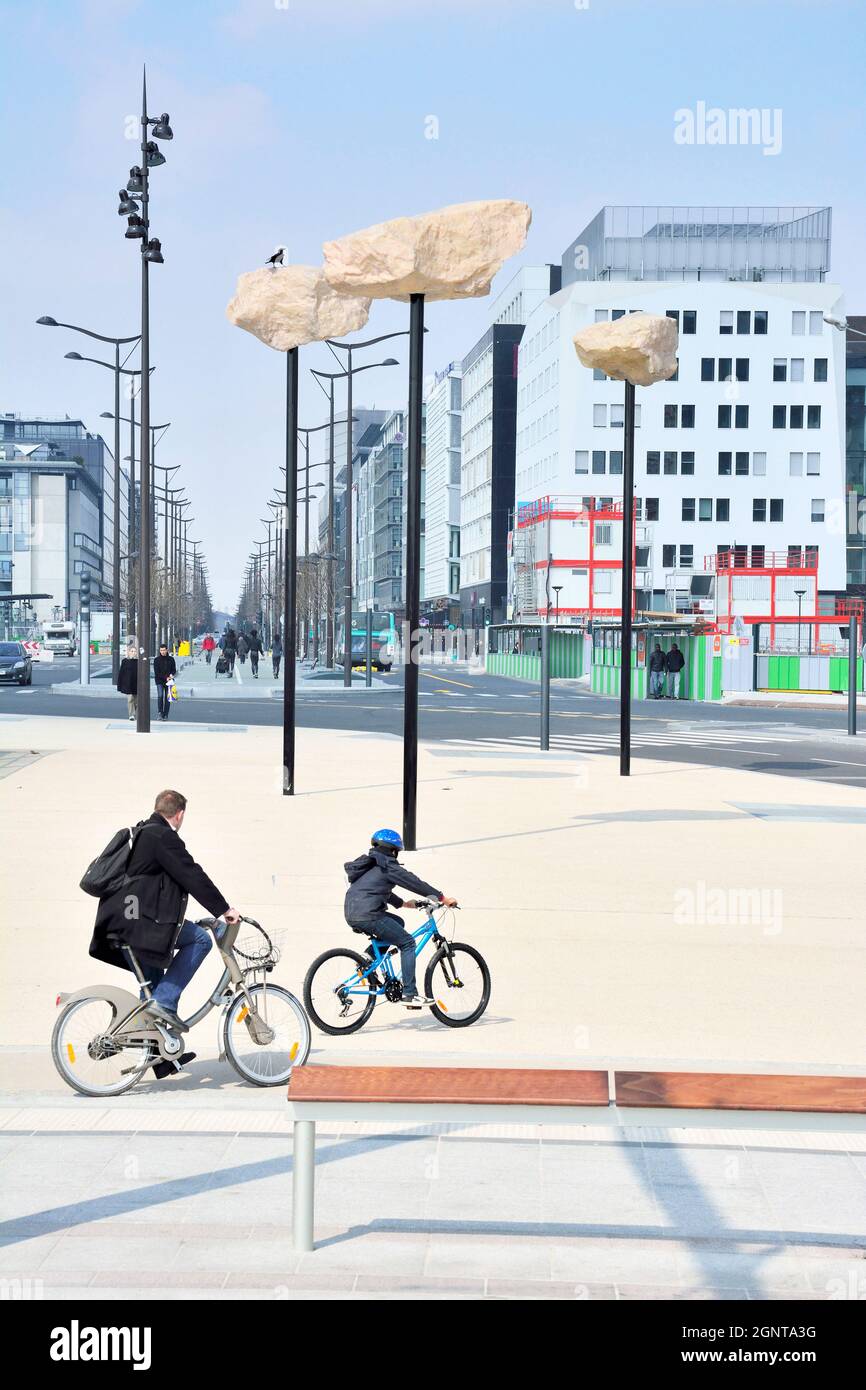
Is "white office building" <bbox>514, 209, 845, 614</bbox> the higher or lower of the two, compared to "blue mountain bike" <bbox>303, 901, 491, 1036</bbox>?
higher

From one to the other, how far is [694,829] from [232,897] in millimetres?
6538

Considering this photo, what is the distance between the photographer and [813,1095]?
5.59 metres

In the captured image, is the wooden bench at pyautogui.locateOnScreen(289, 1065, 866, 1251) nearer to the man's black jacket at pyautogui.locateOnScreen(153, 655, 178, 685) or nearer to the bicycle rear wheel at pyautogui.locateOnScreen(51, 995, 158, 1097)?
the bicycle rear wheel at pyautogui.locateOnScreen(51, 995, 158, 1097)

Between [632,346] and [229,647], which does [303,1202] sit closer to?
[632,346]

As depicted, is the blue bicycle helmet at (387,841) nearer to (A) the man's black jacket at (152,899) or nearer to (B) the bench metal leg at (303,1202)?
(A) the man's black jacket at (152,899)

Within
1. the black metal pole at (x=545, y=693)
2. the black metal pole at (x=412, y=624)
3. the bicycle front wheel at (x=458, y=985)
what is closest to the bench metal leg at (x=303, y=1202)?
the bicycle front wheel at (x=458, y=985)

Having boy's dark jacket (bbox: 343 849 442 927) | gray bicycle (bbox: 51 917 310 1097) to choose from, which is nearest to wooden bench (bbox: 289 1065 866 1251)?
gray bicycle (bbox: 51 917 310 1097)

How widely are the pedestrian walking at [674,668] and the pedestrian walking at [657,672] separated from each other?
270 mm

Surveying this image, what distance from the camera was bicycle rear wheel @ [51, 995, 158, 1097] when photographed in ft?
23.7

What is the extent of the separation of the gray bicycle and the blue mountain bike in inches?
28.5

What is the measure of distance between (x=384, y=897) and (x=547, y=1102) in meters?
2.96

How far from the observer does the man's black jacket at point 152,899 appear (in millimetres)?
7316
